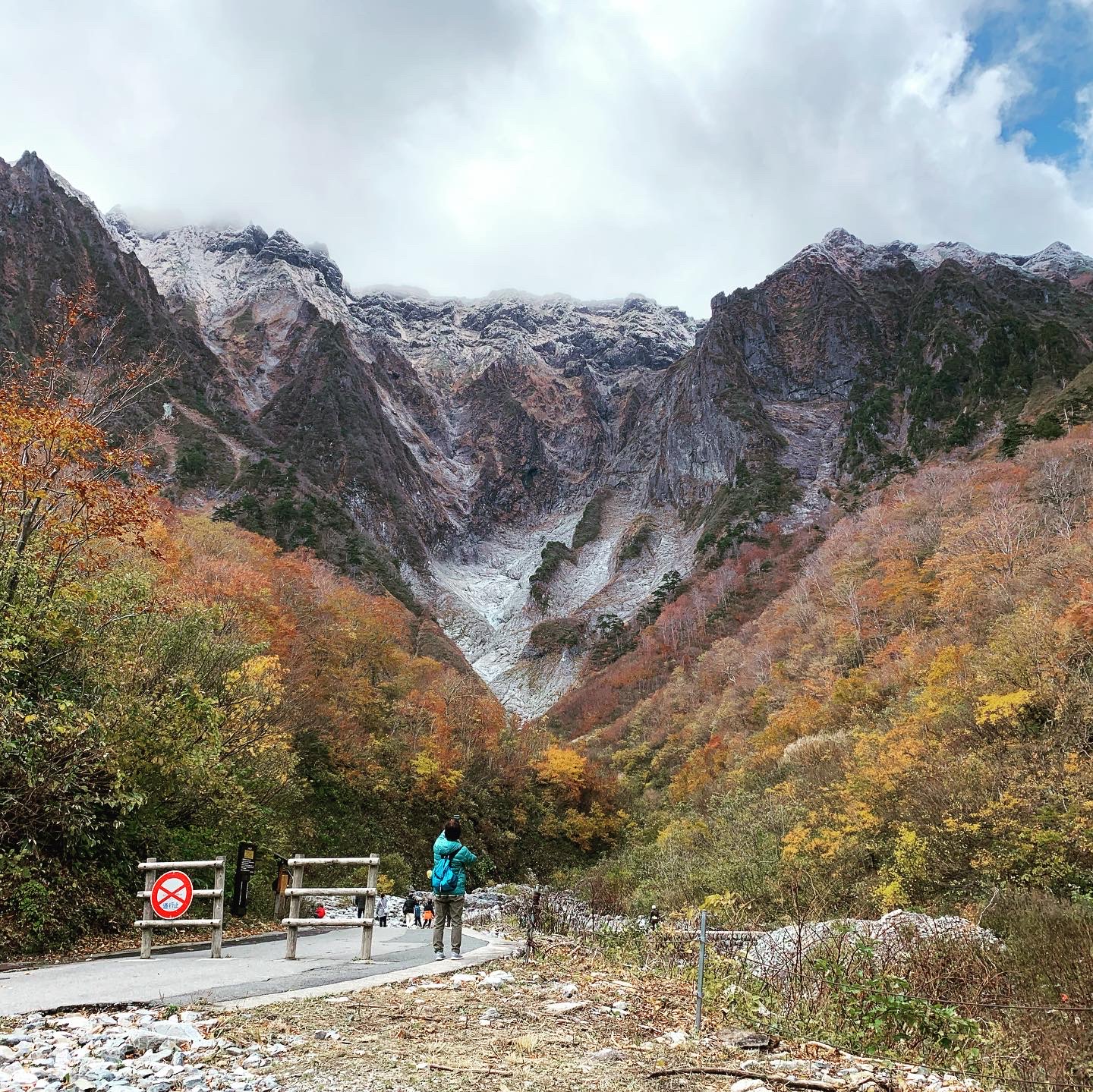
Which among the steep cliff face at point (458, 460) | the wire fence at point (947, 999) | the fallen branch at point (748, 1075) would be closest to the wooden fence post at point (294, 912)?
the wire fence at point (947, 999)

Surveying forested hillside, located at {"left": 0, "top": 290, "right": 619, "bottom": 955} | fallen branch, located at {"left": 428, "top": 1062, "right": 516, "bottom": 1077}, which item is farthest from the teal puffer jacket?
fallen branch, located at {"left": 428, "top": 1062, "right": 516, "bottom": 1077}

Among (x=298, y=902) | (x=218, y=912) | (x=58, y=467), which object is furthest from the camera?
(x=58, y=467)

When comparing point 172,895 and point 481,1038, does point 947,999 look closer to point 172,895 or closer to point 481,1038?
point 481,1038

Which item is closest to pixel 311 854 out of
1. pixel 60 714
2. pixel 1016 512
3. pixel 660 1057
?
pixel 60 714

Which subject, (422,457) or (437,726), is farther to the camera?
(422,457)

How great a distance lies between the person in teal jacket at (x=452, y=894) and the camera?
1006 cm

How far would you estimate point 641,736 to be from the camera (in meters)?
63.4

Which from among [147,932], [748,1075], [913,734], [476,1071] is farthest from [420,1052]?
[913,734]

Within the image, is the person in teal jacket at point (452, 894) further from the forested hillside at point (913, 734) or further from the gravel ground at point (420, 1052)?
the forested hillside at point (913, 734)

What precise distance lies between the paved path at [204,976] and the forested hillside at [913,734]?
5228mm

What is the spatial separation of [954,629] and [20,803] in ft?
102

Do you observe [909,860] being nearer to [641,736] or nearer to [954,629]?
[954,629]

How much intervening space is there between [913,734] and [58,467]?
22.9 meters

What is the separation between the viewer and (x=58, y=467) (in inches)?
448
